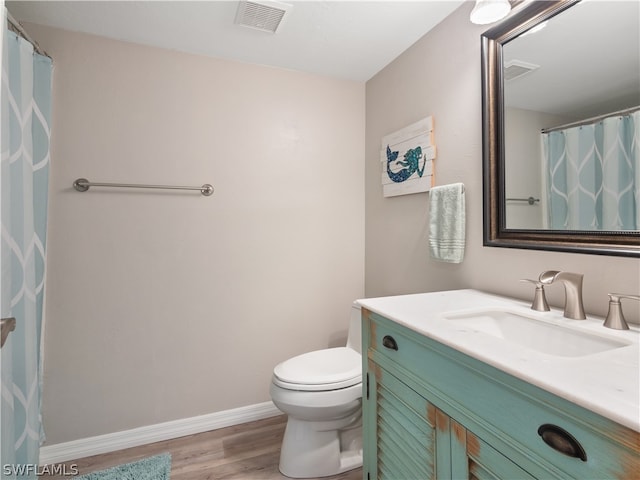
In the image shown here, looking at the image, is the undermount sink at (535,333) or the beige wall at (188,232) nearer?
the undermount sink at (535,333)

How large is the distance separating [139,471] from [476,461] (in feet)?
4.99

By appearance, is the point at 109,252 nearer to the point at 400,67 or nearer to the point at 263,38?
the point at 263,38

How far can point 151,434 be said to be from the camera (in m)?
1.76

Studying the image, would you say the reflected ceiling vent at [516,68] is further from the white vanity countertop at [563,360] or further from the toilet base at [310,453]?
the toilet base at [310,453]

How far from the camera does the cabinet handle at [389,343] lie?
105 centimetres

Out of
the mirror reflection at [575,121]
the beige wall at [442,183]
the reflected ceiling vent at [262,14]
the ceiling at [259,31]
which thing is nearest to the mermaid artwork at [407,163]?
the beige wall at [442,183]

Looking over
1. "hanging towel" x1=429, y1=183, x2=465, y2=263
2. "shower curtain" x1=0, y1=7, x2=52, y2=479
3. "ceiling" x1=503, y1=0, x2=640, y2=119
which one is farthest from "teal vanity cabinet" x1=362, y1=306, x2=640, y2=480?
"shower curtain" x1=0, y1=7, x2=52, y2=479

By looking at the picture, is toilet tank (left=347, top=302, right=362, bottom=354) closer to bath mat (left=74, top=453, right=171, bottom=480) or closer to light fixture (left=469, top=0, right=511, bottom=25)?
bath mat (left=74, top=453, right=171, bottom=480)

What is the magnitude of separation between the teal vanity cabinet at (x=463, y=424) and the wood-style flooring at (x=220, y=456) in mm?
627

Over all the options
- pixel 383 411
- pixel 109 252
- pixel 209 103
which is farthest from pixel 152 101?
pixel 383 411

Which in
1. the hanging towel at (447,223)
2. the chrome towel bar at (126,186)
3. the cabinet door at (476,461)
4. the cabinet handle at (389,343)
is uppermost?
the chrome towel bar at (126,186)

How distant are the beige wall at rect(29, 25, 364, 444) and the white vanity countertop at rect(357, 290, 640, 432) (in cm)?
107

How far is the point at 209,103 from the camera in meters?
1.88

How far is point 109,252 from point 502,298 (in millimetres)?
1845
